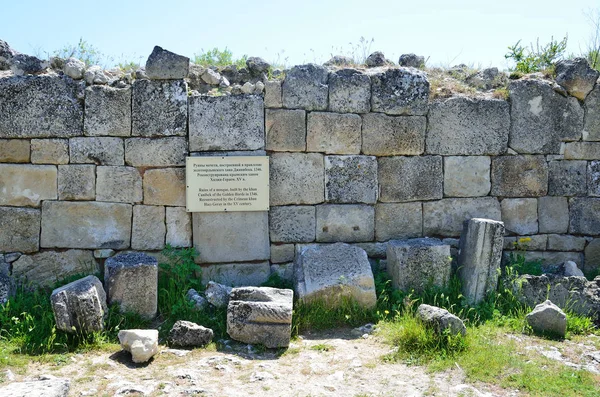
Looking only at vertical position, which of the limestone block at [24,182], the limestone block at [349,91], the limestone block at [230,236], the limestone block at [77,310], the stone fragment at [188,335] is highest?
the limestone block at [349,91]

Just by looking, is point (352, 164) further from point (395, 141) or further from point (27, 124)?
point (27, 124)

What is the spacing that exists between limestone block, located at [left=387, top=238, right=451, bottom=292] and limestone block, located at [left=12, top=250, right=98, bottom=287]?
3225 millimetres

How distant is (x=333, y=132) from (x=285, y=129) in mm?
539

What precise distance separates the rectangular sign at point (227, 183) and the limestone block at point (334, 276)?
2.60 ft

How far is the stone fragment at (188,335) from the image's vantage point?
195 inches

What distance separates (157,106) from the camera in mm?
5949

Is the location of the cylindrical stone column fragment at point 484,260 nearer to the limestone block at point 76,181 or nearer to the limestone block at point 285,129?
the limestone block at point 285,129

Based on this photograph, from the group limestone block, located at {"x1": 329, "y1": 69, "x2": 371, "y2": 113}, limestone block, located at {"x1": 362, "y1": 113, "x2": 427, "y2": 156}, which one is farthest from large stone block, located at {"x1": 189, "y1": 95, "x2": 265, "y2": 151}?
limestone block, located at {"x1": 362, "y1": 113, "x2": 427, "y2": 156}

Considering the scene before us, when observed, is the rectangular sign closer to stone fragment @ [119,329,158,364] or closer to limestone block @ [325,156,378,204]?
limestone block @ [325,156,378,204]

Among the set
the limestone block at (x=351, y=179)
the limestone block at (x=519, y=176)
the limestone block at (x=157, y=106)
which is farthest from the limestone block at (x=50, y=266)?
the limestone block at (x=519, y=176)

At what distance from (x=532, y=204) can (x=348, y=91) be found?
2.61m

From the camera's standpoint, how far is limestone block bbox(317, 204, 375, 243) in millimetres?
6309

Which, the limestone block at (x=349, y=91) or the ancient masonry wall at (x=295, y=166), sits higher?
the limestone block at (x=349, y=91)

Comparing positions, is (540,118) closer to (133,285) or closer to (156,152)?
(156,152)
